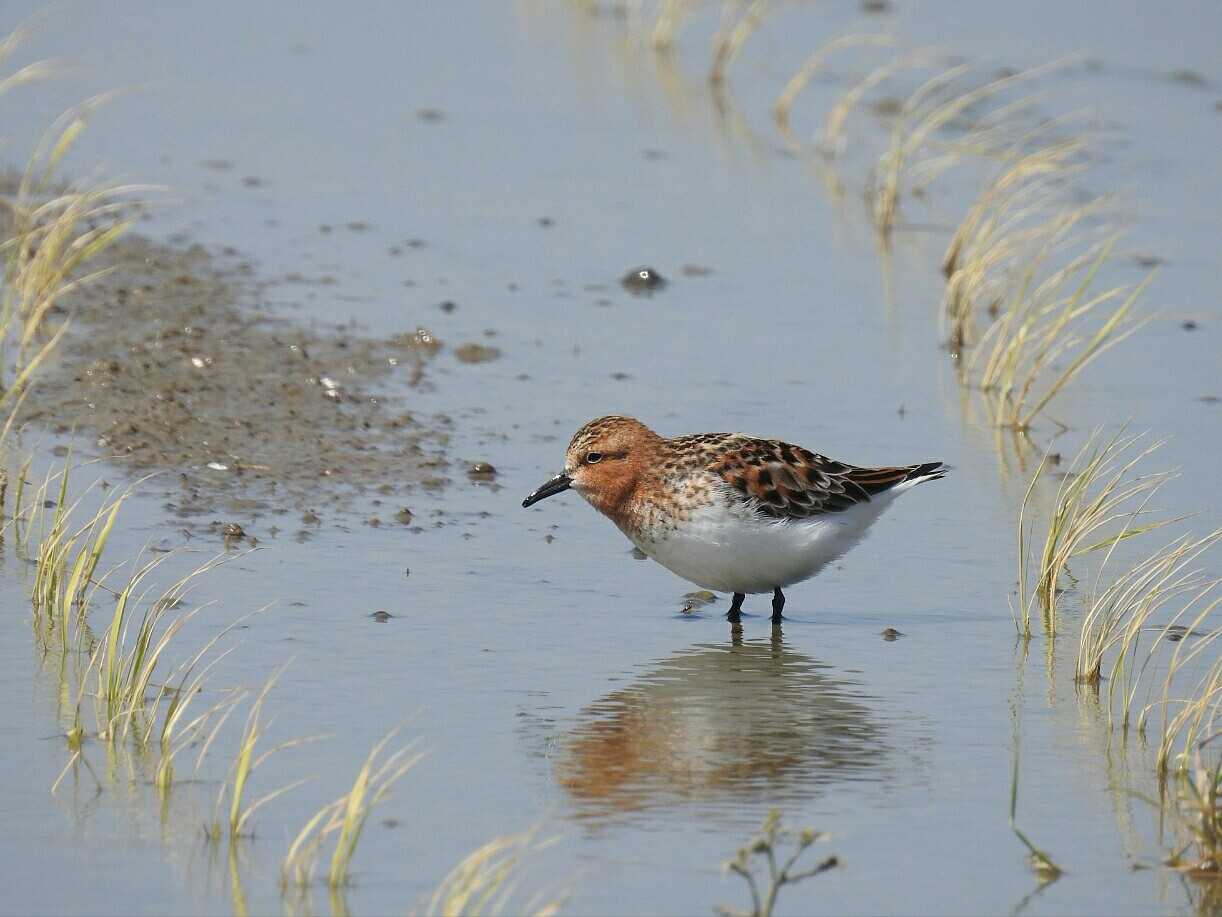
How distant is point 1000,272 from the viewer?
15703mm

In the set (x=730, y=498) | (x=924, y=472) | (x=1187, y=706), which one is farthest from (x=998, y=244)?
(x=1187, y=706)

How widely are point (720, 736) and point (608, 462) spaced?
2.20 metres

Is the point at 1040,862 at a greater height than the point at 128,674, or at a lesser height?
lesser

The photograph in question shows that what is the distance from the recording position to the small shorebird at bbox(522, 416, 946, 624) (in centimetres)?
1010

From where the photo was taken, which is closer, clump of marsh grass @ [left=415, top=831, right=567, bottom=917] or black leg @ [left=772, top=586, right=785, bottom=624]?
clump of marsh grass @ [left=415, top=831, right=567, bottom=917]

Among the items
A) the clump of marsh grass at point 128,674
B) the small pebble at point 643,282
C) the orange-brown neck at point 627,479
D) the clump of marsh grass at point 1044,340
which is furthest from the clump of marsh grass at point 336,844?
the small pebble at point 643,282

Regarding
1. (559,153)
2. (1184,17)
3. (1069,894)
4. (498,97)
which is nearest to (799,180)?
(559,153)

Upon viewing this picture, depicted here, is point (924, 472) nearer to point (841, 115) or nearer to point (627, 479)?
point (627, 479)

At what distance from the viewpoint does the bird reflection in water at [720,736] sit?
7902 millimetres

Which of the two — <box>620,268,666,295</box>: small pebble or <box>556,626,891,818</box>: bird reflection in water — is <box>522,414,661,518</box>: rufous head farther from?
<box>620,268,666,295</box>: small pebble

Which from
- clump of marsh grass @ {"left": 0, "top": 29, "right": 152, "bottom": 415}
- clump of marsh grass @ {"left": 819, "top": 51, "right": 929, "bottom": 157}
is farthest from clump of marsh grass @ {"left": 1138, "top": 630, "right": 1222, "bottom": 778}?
clump of marsh grass @ {"left": 819, "top": 51, "right": 929, "bottom": 157}

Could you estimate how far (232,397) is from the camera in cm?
1285

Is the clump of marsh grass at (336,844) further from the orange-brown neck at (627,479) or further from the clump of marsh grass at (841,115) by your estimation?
the clump of marsh grass at (841,115)

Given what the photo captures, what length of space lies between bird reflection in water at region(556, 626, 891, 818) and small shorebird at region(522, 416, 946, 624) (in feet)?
1.69
